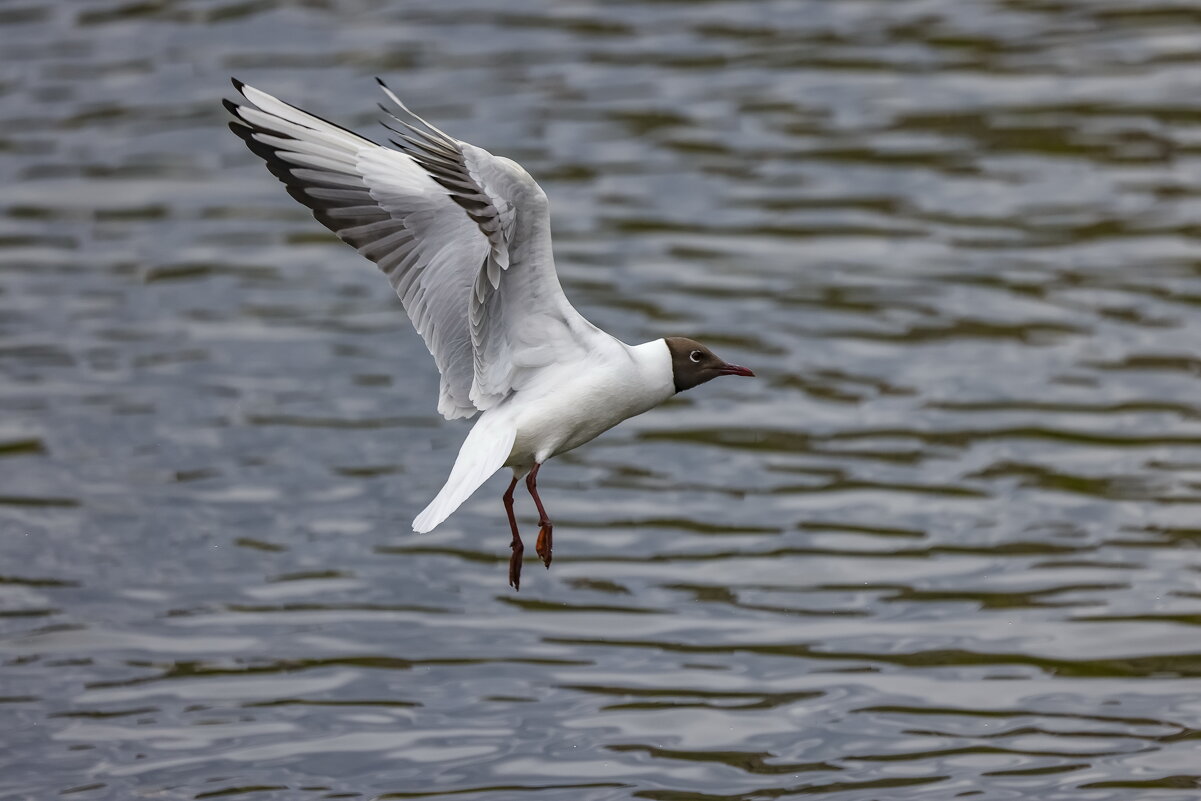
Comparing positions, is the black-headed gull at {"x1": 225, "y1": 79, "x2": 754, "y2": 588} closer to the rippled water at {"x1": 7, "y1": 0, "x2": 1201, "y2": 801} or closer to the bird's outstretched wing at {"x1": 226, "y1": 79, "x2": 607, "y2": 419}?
the bird's outstretched wing at {"x1": 226, "y1": 79, "x2": 607, "y2": 419}

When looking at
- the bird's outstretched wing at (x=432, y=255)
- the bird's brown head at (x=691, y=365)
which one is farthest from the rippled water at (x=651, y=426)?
the bird's outstretched wing at (x=432, y=255)

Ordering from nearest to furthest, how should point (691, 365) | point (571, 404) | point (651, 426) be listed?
point (571, 404), point (691, 365), point (651, 426)

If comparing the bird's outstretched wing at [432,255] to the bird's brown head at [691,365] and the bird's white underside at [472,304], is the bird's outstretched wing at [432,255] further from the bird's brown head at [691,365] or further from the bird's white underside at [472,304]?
the bird's brown head at [691,365]

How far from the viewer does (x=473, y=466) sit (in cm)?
935

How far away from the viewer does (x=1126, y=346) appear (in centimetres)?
1822

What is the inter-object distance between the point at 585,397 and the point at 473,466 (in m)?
0.69

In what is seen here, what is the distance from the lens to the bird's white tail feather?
355 inches

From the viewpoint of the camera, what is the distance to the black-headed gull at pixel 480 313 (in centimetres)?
964

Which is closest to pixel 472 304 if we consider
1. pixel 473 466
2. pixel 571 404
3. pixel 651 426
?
pixel 571 404

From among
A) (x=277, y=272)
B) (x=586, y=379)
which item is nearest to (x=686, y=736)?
(x=586, y=379)

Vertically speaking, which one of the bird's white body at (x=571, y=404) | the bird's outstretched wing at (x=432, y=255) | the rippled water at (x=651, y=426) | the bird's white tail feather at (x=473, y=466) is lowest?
the rippled water at (x=651, y=426)

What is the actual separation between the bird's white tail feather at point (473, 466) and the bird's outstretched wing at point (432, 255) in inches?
13.3

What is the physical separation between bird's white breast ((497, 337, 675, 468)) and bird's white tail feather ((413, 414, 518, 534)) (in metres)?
0.12

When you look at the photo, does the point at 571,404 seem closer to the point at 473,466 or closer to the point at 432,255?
the point at 473,466
